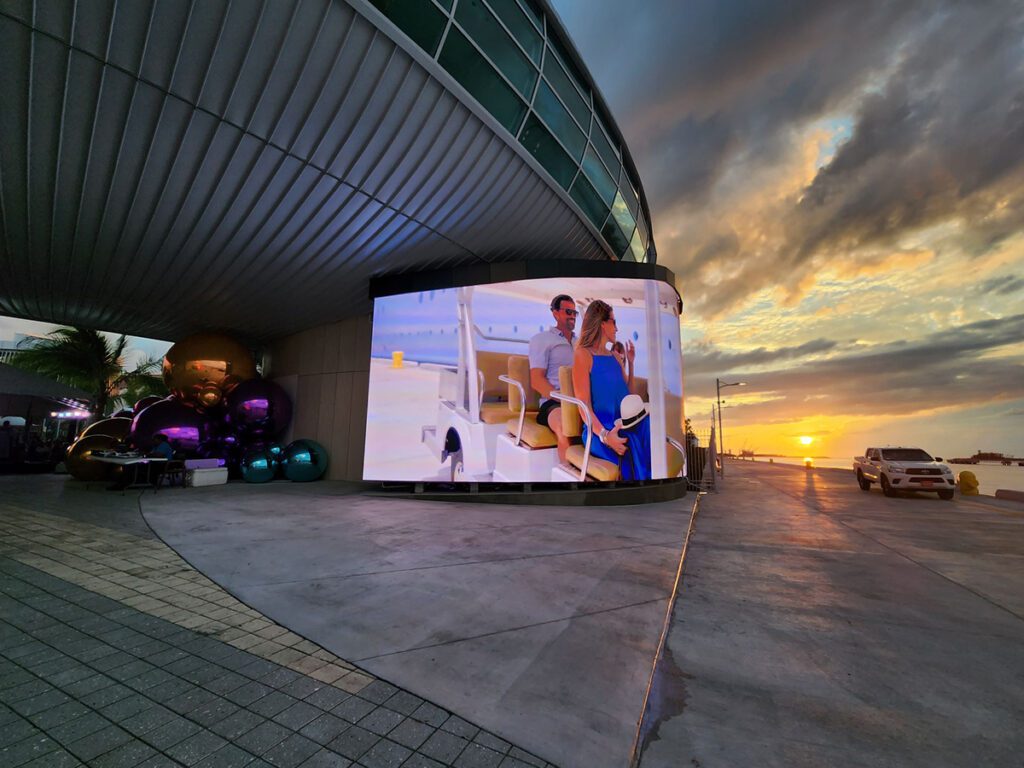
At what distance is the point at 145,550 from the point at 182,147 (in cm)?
676

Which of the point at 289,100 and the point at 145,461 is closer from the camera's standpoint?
the point at 289,100

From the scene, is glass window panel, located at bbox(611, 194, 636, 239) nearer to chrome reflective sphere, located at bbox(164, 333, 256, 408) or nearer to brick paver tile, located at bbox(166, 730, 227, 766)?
chrome reflective sphere, located at bbox(164, 333, 256, 408)

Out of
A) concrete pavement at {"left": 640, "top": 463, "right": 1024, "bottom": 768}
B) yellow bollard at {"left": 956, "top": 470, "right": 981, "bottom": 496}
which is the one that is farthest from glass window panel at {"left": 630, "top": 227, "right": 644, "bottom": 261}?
A: yellow bollard at {"left": 956, "top": 470, "right": 981, "bottom": 496}

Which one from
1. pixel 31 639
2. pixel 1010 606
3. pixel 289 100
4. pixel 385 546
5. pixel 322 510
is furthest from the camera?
pixel 322 510

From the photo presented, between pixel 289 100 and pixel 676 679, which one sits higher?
pixel 289 100

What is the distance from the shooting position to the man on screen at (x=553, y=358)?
36.4 ft

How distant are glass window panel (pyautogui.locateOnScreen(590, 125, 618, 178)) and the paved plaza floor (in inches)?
525

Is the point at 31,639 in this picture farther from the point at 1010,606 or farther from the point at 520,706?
the point at 1010,606

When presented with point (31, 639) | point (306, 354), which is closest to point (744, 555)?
point (31, 639)

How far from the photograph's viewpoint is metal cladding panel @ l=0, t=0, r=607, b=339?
6.15 m

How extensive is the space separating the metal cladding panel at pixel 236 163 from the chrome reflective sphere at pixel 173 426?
3.50m

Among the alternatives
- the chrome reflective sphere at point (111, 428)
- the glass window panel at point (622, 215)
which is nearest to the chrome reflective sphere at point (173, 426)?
the chrome reflective sphere at point (111, 428)

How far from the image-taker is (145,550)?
5.61m

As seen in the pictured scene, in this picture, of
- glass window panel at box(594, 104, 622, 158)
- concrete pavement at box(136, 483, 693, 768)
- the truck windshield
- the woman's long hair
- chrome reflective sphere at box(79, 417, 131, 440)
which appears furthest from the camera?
chrome reflective sphere at box(79, 417, 131, 440)
